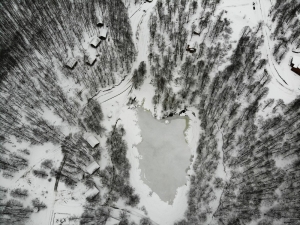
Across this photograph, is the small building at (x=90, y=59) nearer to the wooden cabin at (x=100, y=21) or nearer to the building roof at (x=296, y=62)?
the wooden cabin at (x=100, y=21)

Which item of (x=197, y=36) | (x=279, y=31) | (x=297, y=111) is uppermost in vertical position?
(x=197, y=36)

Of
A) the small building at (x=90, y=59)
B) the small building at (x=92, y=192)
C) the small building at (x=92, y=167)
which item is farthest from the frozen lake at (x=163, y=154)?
the small building at (x=90, y=59)

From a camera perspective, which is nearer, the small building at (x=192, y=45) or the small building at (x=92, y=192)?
the small building at (x=92, y=192)

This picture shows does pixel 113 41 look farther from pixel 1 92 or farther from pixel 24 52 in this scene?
pixel 1 92

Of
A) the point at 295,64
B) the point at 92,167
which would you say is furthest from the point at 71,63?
the point at 295,64

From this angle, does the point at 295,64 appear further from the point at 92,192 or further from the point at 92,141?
the point at 92,192

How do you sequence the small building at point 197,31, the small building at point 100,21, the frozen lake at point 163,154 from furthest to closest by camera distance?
the small building at point 100,21, the small building at point 197,31, the frozen lake at point 163,154

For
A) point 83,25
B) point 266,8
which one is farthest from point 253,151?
point 83,25

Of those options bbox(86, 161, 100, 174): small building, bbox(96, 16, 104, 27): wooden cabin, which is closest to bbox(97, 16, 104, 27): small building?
bbox(96, 16, 104, 27): wooden cabin

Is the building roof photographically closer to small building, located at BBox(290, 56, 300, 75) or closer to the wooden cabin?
small building, located at BBox(290, 56, 300, 75)
